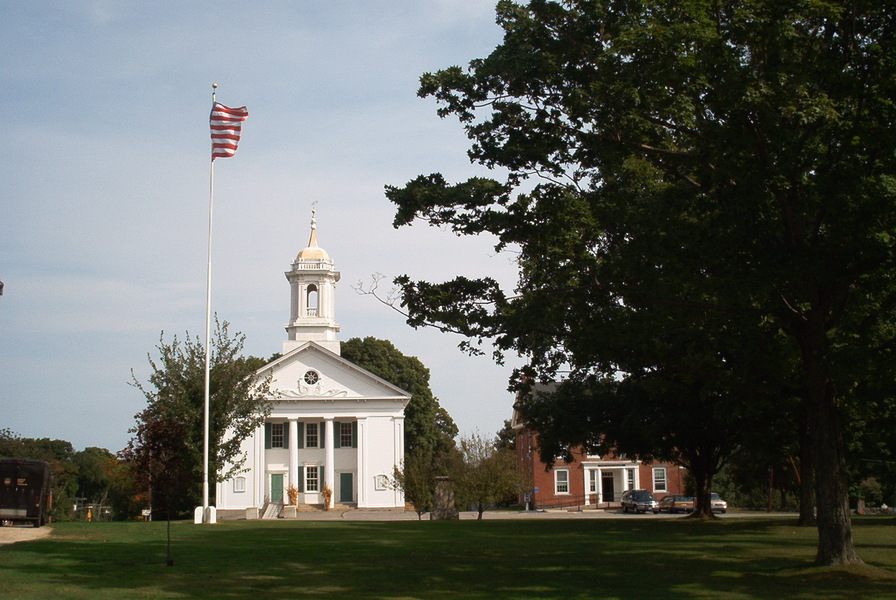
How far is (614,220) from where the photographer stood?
60.8ft

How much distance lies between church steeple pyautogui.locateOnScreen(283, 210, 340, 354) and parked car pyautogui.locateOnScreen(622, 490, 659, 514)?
947 inches

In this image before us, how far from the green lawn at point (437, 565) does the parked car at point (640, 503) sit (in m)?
28.9

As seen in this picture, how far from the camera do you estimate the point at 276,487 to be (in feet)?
214

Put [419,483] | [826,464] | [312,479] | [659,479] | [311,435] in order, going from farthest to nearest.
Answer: [659,479] → [311,435] → [312,479] → [419,483] → [826,464]

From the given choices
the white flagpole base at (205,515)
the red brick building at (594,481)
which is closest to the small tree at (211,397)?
the white flagpole base at (205,515)

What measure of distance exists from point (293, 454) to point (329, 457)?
252 centimetres

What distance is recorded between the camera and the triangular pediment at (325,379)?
6662 centimetres

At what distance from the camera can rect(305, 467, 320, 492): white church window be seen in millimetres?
65375

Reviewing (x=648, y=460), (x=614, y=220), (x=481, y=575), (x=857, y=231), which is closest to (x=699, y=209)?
(x=614, y=220)

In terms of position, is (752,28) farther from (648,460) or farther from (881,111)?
(648,460)

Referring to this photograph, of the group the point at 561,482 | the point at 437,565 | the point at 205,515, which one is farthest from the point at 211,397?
the point at 561,482

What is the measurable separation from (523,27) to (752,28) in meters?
4.57

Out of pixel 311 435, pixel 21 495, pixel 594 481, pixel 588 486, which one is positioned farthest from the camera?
pixel 594 481

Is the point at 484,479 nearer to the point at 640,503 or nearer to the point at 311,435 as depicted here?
the point at 640,503
